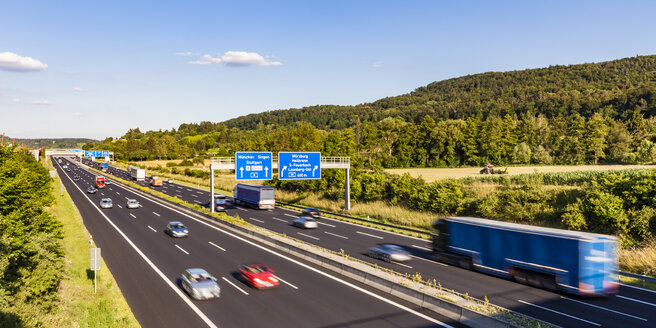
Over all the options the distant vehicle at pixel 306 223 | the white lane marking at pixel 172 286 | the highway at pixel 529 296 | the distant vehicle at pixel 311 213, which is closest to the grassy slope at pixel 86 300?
the white lane marking at pixel 172 286

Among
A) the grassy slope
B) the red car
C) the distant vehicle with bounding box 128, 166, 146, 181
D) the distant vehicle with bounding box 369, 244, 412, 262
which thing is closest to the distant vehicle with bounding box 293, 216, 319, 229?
the distant vehicle with bounding box 369, 244, 412, 262

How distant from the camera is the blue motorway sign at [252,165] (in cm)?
4331

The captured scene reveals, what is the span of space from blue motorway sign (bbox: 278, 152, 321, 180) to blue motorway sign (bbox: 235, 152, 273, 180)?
1464 millimetres

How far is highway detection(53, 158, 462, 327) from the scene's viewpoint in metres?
16.1

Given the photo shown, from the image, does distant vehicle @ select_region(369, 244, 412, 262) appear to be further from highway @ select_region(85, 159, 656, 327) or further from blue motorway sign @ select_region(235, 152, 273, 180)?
blue motorway sign @ select_region(235, 152, 273, 180)

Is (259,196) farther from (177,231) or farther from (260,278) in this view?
(260,278)

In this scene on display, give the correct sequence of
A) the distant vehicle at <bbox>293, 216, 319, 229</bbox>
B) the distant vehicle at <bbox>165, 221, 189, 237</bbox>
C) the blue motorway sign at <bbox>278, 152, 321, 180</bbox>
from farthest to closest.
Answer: the blue motorway sign at <bbox>278, 152, 321, 180</bbox> → the distant vehicle at <bbox>293, 216, 319, 229</bbox> → the distant vehicle at <bbox>165, 221, 189, 237</bbox>

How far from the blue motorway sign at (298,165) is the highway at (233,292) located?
1243 cm

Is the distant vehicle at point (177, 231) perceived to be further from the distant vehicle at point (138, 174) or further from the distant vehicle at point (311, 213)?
the distant vehicle at point (138, 174)

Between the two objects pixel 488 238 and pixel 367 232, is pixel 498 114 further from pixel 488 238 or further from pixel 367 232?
pixel 488 238

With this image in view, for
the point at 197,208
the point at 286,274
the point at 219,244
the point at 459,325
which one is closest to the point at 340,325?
the point at 459,325

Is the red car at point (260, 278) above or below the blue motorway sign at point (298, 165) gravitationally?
below

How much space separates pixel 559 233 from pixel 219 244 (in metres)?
24.4

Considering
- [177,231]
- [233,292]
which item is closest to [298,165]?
[177,231]
